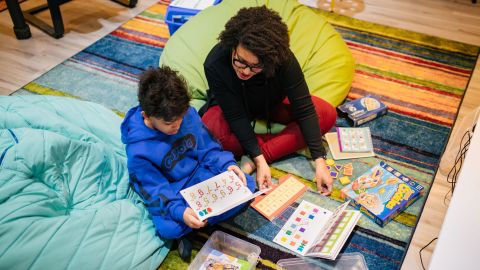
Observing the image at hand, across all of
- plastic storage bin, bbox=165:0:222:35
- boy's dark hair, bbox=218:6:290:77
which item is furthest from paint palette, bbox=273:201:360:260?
plastic storage bin, bbox=165:0:222:35

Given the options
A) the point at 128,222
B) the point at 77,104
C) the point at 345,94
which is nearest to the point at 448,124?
the point at 345,94

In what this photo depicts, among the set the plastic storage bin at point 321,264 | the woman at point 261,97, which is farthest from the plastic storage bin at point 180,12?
the plastic storage bin at point 321,264

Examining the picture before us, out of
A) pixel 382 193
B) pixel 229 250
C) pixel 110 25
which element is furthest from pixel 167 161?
pixel 110 25

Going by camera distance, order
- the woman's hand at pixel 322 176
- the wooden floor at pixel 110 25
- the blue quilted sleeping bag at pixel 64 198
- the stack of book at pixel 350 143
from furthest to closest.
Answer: the wooden floor at pixel 110 25, the stack of book at pixel 350 143, the woman's hand at pixel 322 176, the blue quilted sleeping bag at pixel 64 198

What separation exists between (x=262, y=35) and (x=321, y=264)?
0.85 meters

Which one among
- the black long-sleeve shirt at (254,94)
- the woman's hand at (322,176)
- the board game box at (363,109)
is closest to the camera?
the black long-sleeve shirt at (254,94)

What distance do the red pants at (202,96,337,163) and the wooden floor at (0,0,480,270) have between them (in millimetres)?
799

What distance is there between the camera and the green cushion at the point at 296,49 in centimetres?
211

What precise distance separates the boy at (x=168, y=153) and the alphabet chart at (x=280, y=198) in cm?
10

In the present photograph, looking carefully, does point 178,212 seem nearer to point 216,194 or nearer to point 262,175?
point 216,194

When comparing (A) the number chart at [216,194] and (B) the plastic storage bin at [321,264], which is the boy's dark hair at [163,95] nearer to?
(A) the number chart at [216,194]

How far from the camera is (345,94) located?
2184 millimetres

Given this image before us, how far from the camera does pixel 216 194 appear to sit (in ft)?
5.07

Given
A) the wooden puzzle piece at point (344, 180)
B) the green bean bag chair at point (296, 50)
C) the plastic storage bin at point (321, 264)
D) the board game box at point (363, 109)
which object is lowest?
the plastic storage bin at point (321, 264)
